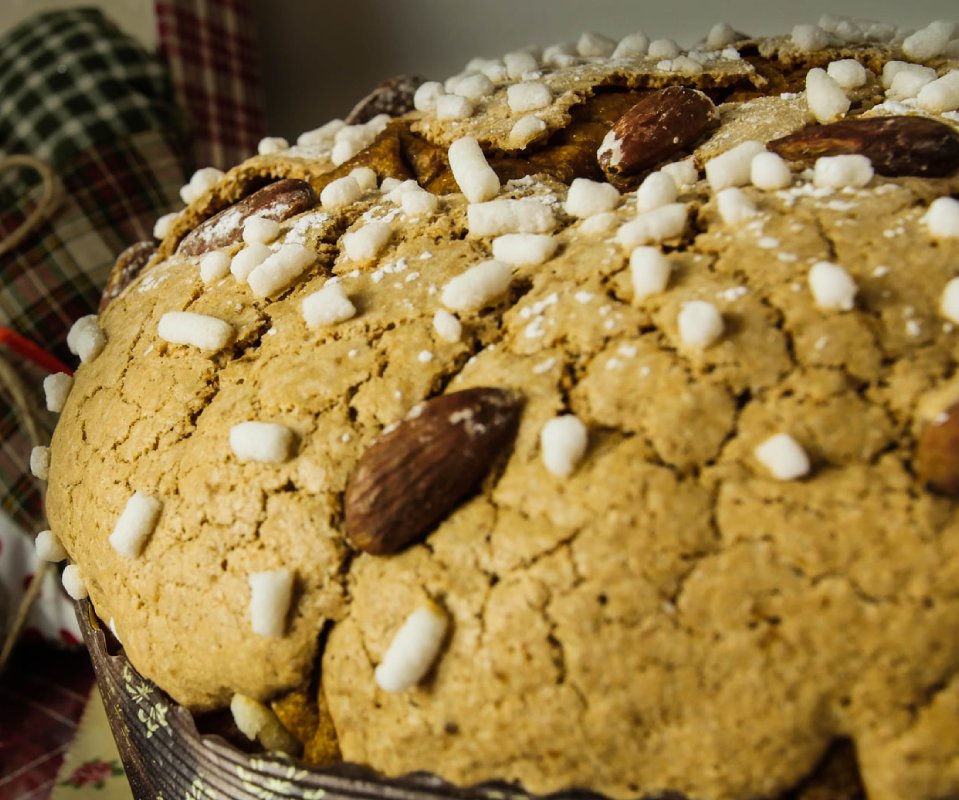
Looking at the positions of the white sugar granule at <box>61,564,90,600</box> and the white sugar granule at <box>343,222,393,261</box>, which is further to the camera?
the white sugar granule at <box>61,564,90,600</box>

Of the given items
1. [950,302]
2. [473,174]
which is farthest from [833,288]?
[473,174]

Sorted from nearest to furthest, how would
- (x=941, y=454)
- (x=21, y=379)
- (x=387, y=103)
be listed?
(x=941, y=454) → (x=387, y=103) → (x=21, y=379)

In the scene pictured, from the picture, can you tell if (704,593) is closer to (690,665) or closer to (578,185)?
(690,665)

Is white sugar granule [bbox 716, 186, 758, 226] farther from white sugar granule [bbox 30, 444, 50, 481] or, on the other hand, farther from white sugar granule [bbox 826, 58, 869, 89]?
white sugar granule [bbox 30, 444, 50, 481]

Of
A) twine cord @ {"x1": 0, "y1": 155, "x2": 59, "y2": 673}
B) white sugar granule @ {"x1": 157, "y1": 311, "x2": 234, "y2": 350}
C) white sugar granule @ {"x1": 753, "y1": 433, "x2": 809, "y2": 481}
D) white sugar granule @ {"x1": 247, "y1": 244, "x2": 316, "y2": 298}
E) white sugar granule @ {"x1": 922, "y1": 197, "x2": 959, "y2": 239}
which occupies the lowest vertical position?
twine cord @ {"x1": 0, "y1": 155, "x2": 59, "y2": 673}

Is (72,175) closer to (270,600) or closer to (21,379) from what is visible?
(21,379)

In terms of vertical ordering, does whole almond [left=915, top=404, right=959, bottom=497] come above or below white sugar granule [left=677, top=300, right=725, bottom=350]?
below

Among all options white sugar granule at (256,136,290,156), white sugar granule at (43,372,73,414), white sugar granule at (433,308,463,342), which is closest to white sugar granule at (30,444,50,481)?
white sugar granule at (43,372,73,414)
